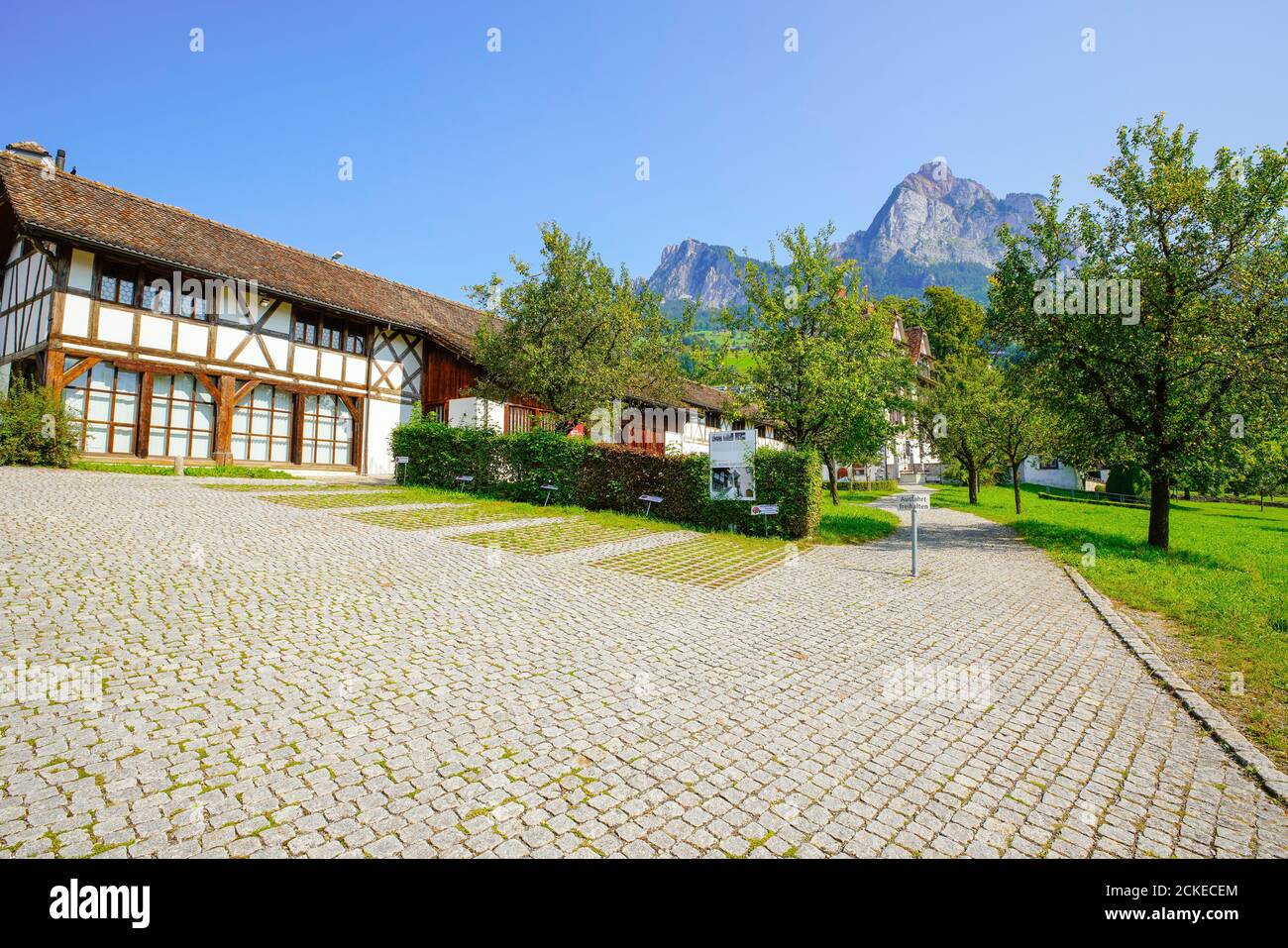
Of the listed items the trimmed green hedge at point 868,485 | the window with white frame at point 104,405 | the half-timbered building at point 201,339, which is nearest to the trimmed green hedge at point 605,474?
the half-timbered building at point 201,339

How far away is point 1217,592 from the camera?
9008mm

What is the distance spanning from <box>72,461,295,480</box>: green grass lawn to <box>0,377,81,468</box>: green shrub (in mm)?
597

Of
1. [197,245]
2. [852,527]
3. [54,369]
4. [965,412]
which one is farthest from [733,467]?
[965,412]

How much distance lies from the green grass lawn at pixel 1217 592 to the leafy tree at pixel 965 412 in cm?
955

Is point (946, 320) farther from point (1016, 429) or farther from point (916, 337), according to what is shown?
point (1016, 429)

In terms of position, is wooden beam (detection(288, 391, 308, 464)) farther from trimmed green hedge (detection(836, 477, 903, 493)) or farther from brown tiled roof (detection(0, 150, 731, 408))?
trimmed green hedge (detection(836, 477, 903, 493))

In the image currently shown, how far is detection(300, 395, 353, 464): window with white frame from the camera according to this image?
22938 millimetres

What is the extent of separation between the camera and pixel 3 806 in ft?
9.41

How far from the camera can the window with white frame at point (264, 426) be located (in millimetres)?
20875

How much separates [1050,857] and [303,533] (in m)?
10.9

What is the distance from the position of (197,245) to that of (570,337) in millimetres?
13007

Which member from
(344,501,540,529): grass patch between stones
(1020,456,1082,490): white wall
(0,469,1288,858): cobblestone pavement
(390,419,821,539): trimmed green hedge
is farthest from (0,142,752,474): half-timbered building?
(1020,456,1082,490): white wall
